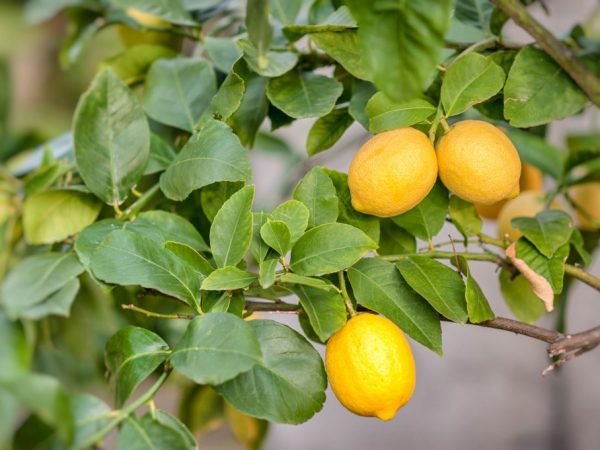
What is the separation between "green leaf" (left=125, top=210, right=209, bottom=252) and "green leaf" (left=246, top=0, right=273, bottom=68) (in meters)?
0.15

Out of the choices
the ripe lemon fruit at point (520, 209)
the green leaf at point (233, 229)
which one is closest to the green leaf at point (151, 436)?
the green leaf at point (233, 229)

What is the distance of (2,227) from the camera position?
0.65 metres

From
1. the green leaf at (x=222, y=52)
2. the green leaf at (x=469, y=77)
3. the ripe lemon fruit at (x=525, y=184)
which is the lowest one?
the ripe lemon fruit at (x=525, y=184)

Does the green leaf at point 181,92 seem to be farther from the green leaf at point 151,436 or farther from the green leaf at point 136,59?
the green leaf at point 151,436

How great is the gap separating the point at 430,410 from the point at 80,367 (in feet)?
2.34

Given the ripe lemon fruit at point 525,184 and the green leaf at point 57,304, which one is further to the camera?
the ripe lemon fruit at point 525,184

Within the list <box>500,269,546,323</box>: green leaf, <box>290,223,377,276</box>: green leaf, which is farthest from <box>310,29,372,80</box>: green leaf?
<box>500,269,546,323</box>: green leaf

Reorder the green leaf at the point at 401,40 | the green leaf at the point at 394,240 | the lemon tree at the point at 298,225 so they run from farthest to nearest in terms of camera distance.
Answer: the green leaf at the point at 394,240
the lemon tree at the point at 298,225
the green leaf at the point at 401,40

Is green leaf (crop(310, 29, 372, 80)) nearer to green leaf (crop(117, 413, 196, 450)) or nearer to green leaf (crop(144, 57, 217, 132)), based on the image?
green leaf (crop(144, 57, 217, 132))

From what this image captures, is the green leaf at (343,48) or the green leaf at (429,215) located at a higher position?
the green leaf at (343,48)

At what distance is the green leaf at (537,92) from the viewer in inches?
18.5

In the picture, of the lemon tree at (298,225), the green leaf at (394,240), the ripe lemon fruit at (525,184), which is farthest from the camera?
the ripe lemon fruit at (525,184)

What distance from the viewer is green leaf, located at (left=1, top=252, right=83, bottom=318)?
1.56 ft

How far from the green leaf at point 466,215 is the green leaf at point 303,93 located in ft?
0.38
